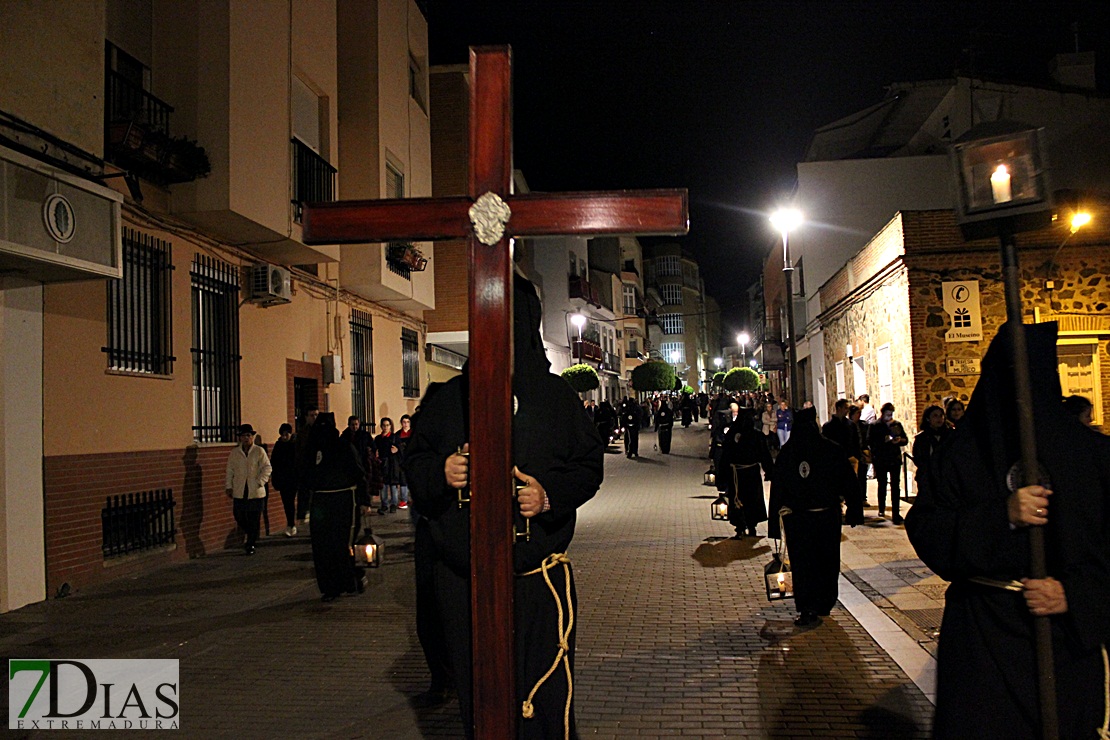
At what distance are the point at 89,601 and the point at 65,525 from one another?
3.01 ft

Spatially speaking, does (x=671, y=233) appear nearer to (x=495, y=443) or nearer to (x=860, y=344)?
(x=495, y=443)

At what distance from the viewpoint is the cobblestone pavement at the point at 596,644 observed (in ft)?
17.5

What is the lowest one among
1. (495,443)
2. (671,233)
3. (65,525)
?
(65,525)

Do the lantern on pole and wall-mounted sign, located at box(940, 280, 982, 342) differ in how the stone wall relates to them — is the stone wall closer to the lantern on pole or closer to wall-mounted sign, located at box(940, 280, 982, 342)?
wall-mounted sign, located at box(940, 280, 982, 342)

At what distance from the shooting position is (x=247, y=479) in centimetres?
1186

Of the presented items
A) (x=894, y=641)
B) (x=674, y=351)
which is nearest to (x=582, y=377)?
(x=894, y=641)

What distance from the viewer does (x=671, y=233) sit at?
294cm

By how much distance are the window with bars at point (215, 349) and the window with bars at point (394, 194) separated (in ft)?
15.7

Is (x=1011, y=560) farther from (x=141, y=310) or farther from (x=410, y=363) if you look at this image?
(x=410, y=363)

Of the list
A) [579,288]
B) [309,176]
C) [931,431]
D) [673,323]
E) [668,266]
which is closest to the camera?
[931,431]

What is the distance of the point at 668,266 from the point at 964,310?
84.5 meters

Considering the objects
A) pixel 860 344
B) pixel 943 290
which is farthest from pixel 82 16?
pixel 860 344

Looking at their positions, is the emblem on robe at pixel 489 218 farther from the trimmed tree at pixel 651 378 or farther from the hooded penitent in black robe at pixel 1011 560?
the trimmed tree at pixel 651 378

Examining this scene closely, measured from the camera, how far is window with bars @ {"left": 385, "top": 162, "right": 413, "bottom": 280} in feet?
58.5
